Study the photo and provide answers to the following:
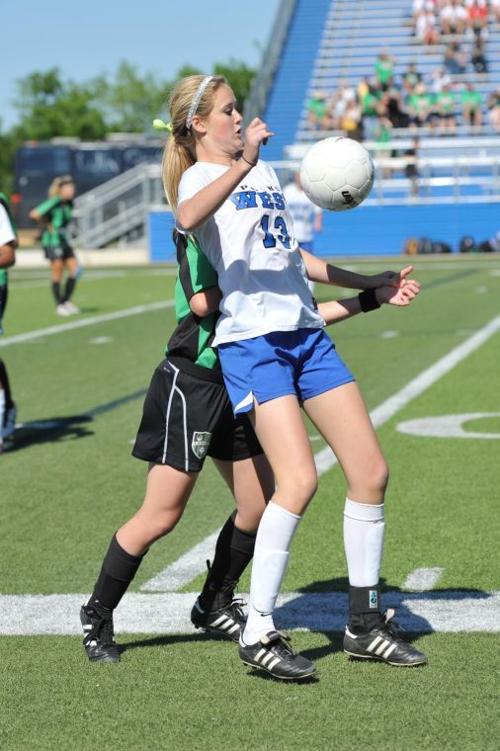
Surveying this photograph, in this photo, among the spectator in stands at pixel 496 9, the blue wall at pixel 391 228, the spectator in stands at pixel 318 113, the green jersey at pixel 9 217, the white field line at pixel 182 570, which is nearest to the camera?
the white field line at pixel 182 570

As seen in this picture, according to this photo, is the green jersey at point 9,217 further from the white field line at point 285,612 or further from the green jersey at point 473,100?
the green jersey at point 473,100

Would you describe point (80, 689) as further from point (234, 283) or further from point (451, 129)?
point (451, 129)

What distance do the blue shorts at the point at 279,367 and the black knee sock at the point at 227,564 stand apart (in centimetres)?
62

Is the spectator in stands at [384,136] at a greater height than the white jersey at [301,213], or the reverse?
the white jersey at [301,213]

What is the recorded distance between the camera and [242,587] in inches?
211

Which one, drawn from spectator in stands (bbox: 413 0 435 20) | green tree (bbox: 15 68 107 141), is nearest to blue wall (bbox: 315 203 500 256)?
spectator in stands (bbox: 413 0 435 20)

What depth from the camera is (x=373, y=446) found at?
424 cm

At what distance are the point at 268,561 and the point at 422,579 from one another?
1307mm

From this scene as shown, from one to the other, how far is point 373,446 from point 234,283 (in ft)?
2.11

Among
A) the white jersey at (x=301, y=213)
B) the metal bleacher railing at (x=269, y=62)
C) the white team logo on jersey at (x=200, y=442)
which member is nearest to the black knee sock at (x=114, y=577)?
the white team logo on jersey at (x=200, y=442)

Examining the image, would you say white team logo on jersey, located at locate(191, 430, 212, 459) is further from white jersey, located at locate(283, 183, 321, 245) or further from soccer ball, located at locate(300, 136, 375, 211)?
white jersey, located at locate(283, 183, 321, 245)

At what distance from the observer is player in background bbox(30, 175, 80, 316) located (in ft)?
64.3

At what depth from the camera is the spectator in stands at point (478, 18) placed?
39312mm

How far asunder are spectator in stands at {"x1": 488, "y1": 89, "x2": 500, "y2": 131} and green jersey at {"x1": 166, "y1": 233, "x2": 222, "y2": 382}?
33.3 m
